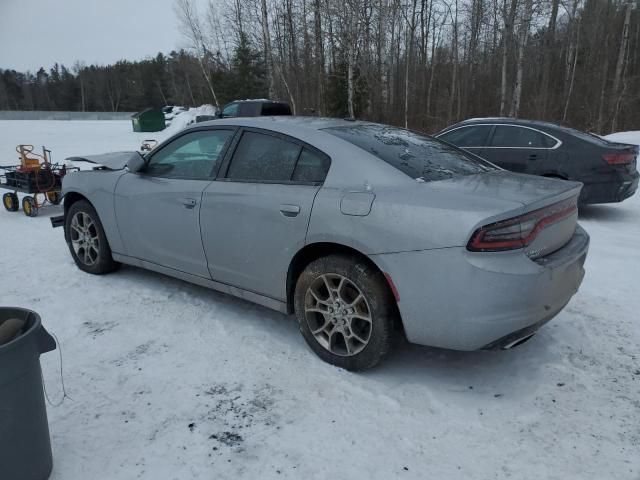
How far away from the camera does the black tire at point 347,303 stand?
2.87 m

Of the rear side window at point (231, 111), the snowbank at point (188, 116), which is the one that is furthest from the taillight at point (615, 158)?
the snowbank at point (188, 116)

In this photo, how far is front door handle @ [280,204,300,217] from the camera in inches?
124

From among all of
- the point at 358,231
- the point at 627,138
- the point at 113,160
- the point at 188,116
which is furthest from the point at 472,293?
the point at 188,116

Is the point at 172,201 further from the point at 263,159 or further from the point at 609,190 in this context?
the point at 609,190

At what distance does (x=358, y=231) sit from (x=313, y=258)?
1.76 feet

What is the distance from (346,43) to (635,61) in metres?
23.5

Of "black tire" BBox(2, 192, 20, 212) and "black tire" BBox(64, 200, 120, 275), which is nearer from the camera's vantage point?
"black tire" BBox(64, 200, 120, 275)

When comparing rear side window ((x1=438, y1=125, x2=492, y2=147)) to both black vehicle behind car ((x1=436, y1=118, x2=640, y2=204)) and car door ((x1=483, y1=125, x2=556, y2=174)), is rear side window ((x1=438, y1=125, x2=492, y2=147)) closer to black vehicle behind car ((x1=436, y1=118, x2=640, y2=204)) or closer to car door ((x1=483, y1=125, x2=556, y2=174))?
black vehicle behind car ((x1=436, y1=118, x2=640, y2=204))

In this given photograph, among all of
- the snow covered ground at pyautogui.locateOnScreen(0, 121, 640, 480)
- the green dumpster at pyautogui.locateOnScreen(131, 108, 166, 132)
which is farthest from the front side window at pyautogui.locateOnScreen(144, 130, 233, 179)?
the green dumpster at pyautogui.locateOnScreen(131, 108, 166, 132)

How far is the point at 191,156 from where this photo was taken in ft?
13.3

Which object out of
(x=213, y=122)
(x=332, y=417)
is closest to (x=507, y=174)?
(x=332, y=417)

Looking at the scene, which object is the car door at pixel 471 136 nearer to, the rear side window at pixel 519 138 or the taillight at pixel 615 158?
the rear side window at pixel 519 138

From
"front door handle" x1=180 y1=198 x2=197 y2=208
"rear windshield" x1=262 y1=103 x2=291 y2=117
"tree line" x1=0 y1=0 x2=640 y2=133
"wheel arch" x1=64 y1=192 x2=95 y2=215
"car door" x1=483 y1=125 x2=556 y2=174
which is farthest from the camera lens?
"tree line" x1=0 y1=0 x2=640 y2=133

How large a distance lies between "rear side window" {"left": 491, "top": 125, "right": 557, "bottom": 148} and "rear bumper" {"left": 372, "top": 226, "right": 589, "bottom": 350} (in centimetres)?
522
